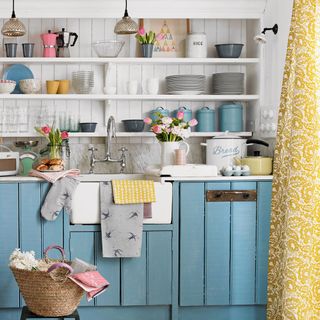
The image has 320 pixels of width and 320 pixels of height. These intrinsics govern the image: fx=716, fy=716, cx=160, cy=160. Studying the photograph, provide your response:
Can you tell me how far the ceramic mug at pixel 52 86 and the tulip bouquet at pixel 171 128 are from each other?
2.42 ft

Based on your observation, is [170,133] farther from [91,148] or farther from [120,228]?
[120,228]

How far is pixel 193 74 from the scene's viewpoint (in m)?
5.48

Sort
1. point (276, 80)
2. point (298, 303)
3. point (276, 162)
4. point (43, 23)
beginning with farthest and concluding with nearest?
point (43, 23), point (276, 80), point (276, 162), point (298, 303)

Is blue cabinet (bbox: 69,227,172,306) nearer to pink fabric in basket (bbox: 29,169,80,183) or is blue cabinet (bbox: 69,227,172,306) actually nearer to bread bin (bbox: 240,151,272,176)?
pink fabric in basket (bbox: 29,169,80,183)

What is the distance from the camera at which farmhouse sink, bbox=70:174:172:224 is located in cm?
467

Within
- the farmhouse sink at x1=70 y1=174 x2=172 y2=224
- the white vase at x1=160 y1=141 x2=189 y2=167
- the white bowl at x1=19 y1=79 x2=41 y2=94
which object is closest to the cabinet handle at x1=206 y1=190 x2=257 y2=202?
the farmhouse sink at x1=70 y1=174 x2=172 y2=224

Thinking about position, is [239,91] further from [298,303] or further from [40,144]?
[298,303]

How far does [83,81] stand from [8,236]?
1315mm

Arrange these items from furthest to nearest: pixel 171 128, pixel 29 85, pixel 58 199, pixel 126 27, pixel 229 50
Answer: pixel 229 50, pixel 29 85, pixel 171 128, pixel 126 27, pixel 58 199

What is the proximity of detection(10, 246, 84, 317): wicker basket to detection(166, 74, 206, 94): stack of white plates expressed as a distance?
186 cm

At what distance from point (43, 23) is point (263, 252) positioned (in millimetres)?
2366

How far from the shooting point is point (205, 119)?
5.42 meters

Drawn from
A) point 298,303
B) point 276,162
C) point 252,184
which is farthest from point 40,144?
point 298,303

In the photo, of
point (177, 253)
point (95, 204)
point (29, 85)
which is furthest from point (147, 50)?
point (177, 253)
